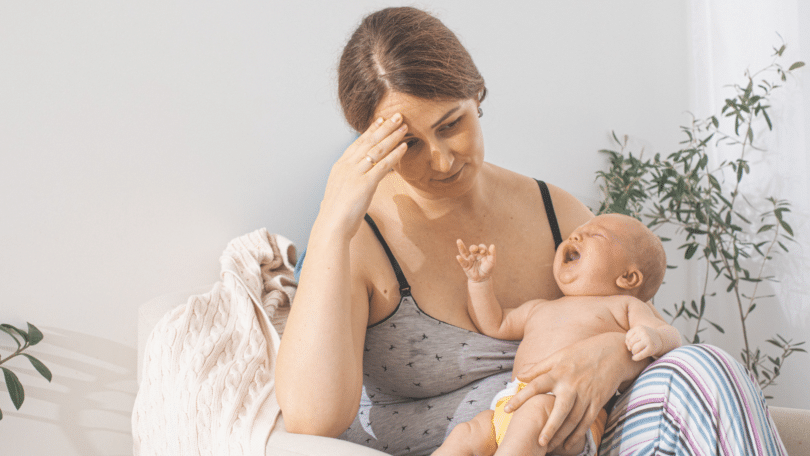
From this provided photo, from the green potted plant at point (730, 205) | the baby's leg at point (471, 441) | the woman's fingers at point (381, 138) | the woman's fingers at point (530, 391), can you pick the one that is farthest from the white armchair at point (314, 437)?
the green potted plant at point (730, 205)

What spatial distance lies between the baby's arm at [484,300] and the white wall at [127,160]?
864 mm

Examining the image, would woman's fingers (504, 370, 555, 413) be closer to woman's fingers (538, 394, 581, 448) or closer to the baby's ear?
woman's fingers (538, 394, 581, 448)

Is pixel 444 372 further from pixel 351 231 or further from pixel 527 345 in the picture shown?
pixel 351 231

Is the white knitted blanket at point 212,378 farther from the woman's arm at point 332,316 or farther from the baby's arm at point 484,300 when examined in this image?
the baby's arm at point 484,300

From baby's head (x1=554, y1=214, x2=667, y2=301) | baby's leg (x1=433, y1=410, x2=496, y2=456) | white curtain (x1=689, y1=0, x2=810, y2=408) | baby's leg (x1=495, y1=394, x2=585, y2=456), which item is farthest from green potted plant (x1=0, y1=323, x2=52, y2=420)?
white curtain (x1=689, y1=0, x2=810, y2=408)

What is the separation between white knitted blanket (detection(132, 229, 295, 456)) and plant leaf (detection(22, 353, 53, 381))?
0.84ft

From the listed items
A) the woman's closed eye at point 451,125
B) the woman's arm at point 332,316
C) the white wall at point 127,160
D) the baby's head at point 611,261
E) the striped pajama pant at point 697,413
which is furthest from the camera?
the white wall at point 127,160

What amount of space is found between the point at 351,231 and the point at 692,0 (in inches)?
111

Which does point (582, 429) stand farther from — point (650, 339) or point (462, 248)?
point (462, 248)

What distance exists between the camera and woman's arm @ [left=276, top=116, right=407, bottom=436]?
98 centimetres

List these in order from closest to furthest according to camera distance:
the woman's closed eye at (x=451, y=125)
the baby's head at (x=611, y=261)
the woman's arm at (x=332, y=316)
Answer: the woman's arm at (x=332, y=316) < the woman's closed eye at (x=451, y=125) < the baby's head at (x=611, y=261)

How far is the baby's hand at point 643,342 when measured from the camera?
102cm

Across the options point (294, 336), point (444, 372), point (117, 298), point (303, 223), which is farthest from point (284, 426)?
point (303, 223)

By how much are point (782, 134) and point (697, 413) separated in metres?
2.28
